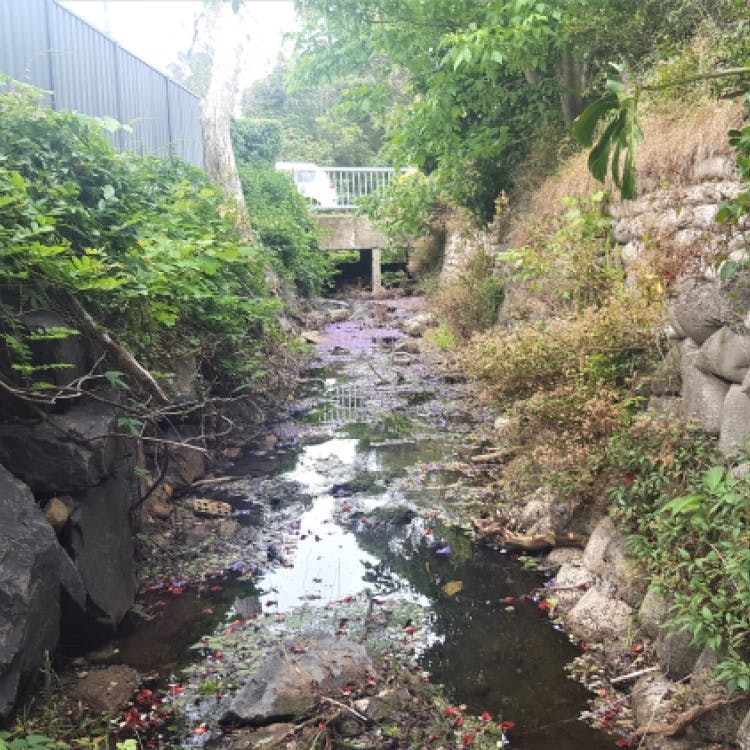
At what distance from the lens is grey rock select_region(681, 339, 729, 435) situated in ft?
13.1

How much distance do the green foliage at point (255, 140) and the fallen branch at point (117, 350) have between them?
45.9ft

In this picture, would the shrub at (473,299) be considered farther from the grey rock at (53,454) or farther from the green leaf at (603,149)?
the green leaf at (603,149)

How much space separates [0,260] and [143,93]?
737cm

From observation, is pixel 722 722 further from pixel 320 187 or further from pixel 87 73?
pixel 320 187

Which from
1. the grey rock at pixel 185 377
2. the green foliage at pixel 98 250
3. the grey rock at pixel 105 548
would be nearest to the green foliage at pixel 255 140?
the green foliage at pixel 98 250

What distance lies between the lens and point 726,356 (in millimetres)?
3928

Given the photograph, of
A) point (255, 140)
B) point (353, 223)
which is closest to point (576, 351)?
point (353, 223)

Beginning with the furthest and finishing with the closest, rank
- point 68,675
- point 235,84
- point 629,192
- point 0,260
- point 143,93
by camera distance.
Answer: point 235,84
point 143,93
point 0,260
point 68,675
point 629,192

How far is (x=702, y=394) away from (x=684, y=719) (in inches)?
68.4

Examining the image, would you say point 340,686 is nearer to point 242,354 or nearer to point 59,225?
point 59,225

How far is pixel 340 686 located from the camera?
355 centimetres

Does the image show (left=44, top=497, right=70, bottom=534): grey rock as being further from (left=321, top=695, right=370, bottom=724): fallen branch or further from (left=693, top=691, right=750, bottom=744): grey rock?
(left=693, top=691, right=750, bottom=744): grey rock

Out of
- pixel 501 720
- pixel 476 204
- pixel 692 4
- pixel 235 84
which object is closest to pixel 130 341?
pixel 501 720

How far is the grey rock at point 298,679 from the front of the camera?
133 inches
